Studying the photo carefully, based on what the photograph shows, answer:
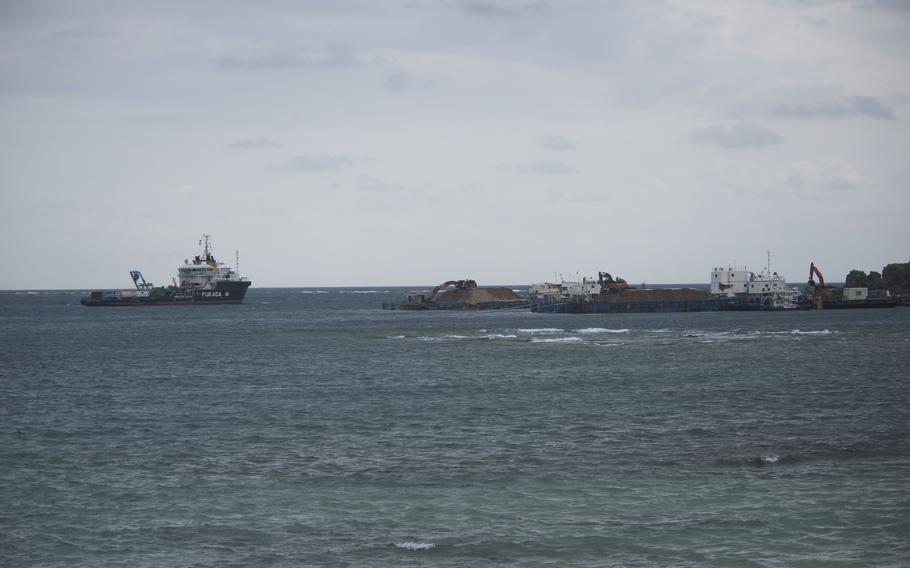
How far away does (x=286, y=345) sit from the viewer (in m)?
91.9

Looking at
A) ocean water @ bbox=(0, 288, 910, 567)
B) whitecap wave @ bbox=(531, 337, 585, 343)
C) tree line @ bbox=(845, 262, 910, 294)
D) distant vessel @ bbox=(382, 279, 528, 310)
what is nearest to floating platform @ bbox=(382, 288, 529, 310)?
distant vessel @ bbox=(382, 279, 528, 310)

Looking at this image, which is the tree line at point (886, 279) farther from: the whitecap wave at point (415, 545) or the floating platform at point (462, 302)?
the whitecap wave at point (415, 545)

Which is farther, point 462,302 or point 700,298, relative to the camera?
point 462,302

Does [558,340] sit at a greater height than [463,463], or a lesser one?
greater

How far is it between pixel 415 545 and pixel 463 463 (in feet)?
→ 30.4

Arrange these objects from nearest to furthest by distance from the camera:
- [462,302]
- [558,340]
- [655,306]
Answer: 1. [558,340]
2. [655,306]
3. [462,302]

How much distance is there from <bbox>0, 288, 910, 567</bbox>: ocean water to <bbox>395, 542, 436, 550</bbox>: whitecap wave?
3.8 inches

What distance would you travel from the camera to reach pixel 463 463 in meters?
31.9

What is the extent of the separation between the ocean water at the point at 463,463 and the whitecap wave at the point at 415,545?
0.10m

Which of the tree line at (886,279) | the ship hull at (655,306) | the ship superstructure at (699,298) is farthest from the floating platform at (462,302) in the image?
the tree line at (886,279)

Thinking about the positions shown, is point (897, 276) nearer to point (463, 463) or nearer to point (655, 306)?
point (655, 306)

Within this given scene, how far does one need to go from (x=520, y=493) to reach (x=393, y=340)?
69.1m

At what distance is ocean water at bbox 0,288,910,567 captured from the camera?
75.3ft

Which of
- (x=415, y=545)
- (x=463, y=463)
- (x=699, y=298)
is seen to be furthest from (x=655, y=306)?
(x=415, y=545)
